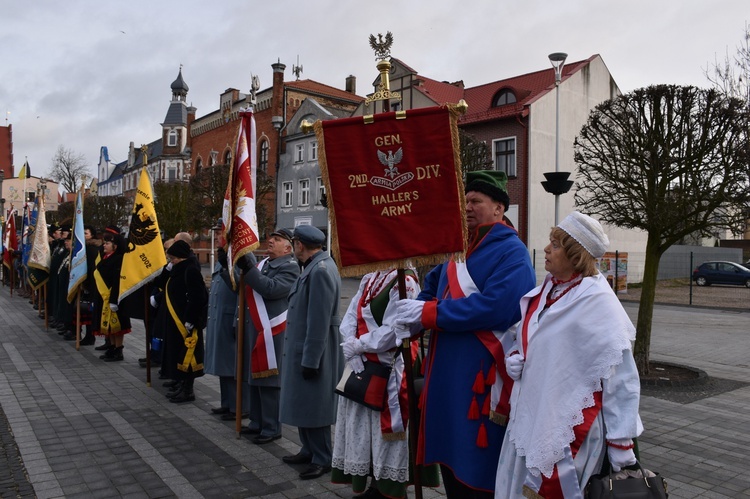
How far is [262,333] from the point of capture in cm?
591

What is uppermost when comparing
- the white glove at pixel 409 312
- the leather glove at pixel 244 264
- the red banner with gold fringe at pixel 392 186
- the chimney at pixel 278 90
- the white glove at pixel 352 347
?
the chimney at pixel 278 90

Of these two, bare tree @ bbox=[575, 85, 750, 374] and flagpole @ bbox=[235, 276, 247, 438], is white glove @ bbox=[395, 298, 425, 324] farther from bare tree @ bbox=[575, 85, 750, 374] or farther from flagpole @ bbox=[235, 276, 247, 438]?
bare tree @ bbox=[575, 85, 750, 374]

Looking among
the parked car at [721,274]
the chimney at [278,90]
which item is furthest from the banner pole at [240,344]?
the chimney at [278,90]

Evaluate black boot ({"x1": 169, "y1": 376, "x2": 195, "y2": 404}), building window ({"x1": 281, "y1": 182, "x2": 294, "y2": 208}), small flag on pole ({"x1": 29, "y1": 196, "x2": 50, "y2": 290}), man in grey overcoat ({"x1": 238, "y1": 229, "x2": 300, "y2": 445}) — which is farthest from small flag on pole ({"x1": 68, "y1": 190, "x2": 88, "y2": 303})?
building window ({"x1": 281, "y1": 182, "x2": 294, "y2": 208})

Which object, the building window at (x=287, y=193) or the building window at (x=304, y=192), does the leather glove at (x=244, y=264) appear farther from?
the building window at (x=287, y=193)

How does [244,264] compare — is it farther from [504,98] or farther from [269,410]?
[504,98]

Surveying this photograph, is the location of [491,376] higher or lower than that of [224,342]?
higher

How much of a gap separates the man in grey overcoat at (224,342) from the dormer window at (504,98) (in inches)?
980

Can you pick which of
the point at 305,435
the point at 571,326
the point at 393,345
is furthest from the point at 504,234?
the point at 305,435

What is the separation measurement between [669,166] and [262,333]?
616 cm

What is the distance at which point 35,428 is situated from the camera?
20.5ft

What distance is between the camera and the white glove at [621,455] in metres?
2.45

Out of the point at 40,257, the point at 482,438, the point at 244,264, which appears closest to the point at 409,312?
the point at 482,438

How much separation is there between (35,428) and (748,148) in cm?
917
